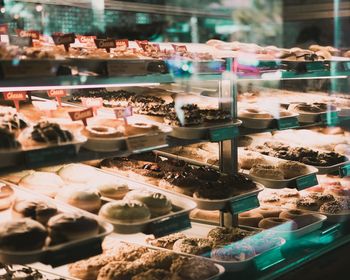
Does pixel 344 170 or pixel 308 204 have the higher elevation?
pixel 344 170

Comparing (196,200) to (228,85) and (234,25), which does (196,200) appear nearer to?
(228,85)

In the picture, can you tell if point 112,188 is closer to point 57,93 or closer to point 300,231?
point 57,93

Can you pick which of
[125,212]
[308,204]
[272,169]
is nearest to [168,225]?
[125,212]

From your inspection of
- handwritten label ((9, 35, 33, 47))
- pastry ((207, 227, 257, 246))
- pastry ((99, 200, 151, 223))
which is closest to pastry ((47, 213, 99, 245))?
pastry ((99, 200, 151, 223))

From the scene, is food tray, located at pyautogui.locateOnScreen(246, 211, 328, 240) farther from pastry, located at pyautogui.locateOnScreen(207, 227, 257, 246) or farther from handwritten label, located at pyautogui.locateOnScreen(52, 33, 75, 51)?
handwritten label, located at pyautogui.locateOnScreen(52, 33, 75, 51)

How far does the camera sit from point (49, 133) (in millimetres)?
1779

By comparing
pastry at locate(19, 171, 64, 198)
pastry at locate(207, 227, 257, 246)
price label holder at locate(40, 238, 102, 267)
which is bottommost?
pastry at locate(207, 227, 257, 246)

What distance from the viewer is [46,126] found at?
5.95 feet

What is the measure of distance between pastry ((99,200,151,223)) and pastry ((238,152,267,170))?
105 centimetres

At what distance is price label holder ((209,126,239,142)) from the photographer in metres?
2.32

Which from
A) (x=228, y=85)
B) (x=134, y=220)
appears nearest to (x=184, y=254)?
(x=134, y=220)

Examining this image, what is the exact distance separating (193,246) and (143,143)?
607mm

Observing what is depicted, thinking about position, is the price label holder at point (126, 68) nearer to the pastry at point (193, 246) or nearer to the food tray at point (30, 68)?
the food tray at point (30, 68)

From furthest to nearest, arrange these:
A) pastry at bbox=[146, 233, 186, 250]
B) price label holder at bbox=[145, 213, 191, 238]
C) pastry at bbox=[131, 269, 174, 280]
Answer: pastry at bbox=[146, 233, 186, 250] → pastry at bbox=[131, 269, 174, 280] → price label holder at bbox=[145, 213, 191, 238]
